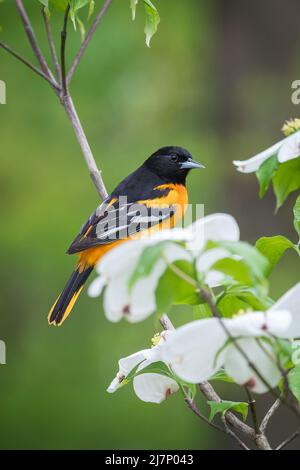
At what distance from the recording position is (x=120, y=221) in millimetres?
3199

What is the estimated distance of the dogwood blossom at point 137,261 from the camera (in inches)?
38.9

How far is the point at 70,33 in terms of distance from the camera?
578 cm

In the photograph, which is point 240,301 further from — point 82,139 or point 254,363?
point 82,139

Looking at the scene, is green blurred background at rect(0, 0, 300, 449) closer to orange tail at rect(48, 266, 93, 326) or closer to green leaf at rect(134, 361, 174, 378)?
orange tail at rect(48, 266, 93, 326)

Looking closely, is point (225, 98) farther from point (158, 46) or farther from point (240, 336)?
point (240, 336)

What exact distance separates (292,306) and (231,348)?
0.35 ft

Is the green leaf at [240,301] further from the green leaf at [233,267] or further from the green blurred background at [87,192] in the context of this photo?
the green blurred background at [87,192]

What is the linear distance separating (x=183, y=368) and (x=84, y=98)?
503 cm

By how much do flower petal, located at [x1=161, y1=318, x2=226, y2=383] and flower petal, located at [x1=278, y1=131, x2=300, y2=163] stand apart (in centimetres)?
33

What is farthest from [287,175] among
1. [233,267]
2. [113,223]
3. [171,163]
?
[171,163]

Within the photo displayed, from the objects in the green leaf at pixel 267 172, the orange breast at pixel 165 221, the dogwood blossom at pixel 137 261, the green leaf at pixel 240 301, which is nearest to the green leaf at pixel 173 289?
the dogwood blossom at pixel 137 261

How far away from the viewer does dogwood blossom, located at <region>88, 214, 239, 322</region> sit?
38.9 inches

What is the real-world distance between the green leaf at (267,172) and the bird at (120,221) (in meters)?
1.57

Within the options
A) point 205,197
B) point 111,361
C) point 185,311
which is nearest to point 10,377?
point 111,361
